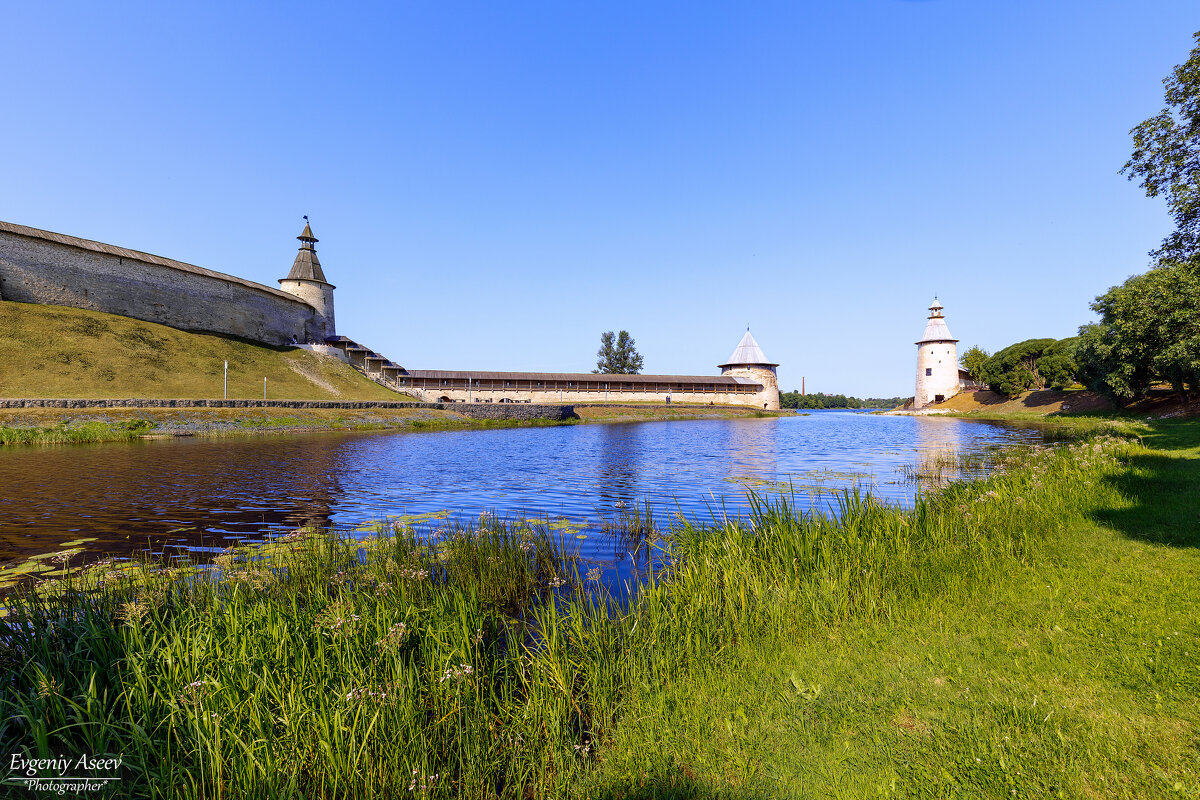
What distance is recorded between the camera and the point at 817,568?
5.43 metres

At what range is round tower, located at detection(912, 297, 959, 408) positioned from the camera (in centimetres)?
7869

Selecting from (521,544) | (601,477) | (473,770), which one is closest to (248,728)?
(473,770)

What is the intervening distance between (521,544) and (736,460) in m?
14.2

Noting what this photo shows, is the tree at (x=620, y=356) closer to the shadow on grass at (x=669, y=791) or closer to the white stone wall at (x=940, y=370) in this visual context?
the white stone wall at (x=940, y=370)

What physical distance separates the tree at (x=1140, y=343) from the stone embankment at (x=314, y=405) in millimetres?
40445

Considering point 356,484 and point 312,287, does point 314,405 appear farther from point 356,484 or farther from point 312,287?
point 312,287

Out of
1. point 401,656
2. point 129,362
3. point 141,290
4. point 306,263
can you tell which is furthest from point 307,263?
point 401,656

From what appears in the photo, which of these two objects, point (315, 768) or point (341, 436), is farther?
point (341, 436)

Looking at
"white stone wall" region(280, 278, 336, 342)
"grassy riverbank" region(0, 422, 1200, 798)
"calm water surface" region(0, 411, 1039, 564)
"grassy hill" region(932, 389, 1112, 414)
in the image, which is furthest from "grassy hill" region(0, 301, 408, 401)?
"grassy hill" region(932, 389, 1112, 414)

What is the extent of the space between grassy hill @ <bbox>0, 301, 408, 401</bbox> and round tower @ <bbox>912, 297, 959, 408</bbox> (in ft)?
252

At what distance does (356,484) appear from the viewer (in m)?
14.2

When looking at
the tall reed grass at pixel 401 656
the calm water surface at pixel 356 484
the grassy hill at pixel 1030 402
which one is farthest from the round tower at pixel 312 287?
the grassy hill at pixel 1030 402

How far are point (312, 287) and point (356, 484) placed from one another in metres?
63.8

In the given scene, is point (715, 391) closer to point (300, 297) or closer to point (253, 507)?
point (300, 297)
